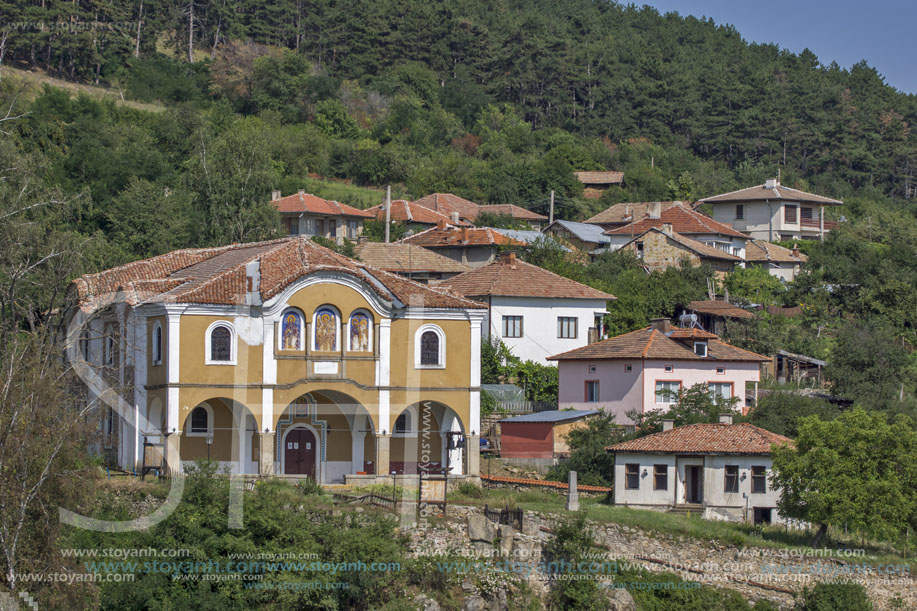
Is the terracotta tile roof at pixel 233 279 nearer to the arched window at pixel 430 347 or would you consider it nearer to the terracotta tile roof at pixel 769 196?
the arched window at pixel 430 347

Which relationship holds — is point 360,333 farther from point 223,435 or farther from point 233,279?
point 223,435

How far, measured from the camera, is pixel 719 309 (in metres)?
54.1

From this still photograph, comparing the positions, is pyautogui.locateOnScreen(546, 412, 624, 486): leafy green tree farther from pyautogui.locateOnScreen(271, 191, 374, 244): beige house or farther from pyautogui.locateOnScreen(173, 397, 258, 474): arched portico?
pyautogui.locateOnScreen(271, 191, 374, 244): beige house

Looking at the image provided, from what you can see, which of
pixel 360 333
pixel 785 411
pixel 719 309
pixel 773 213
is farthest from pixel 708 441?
pixel 773 213

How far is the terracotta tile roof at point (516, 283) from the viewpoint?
50.0 meters

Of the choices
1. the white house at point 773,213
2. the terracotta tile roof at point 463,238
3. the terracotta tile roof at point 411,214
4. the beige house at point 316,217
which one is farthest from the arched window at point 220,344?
the white house at point 773,213

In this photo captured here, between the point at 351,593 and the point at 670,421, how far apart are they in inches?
549

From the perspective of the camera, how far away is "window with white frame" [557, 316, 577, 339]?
50.6 metres

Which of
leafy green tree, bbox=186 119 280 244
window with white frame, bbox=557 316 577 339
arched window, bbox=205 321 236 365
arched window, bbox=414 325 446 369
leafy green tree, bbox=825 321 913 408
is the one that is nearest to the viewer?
arched window, bbox=205 321 236 365

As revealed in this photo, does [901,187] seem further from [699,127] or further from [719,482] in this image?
[719,482]

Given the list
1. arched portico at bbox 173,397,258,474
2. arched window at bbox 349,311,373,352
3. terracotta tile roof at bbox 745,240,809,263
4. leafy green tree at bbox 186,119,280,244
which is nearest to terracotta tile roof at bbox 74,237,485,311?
arched window at bbox 349,311,373,352

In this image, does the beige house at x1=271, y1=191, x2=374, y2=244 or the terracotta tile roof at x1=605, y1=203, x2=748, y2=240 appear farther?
the terracotta tile roof at x1=605, y1=203, x2=748, y2=240

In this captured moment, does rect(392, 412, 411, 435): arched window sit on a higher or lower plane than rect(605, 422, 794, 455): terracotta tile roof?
higher

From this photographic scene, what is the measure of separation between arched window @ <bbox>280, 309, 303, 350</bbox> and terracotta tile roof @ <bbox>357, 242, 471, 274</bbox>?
1880 cm
